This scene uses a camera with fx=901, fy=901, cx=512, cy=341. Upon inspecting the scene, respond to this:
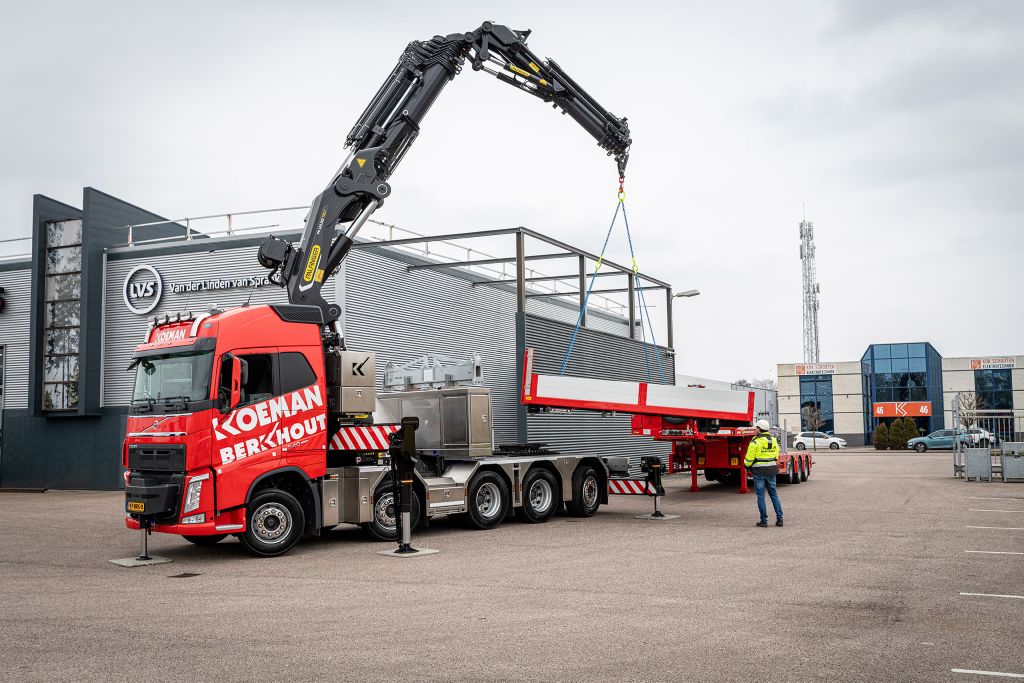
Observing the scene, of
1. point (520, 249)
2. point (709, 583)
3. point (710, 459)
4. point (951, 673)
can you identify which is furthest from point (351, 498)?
point (710, 459)

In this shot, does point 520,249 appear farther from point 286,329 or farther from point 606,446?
point 286,329

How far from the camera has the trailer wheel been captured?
1519cm

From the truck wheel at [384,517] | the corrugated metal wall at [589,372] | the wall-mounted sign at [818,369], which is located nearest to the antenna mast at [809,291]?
the wall-mounted sign at [818,369]

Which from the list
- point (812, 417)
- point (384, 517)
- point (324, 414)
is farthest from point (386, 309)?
point (812, 417)

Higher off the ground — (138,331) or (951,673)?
(138,331)

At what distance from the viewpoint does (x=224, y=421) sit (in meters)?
11.8

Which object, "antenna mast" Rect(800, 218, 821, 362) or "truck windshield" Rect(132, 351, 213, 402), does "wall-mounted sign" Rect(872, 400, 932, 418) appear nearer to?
"antenna mast" Rect(800, 218, 821, 362)

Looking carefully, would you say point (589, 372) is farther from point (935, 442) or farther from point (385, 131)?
point (935, 442)

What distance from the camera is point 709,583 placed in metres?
9.62

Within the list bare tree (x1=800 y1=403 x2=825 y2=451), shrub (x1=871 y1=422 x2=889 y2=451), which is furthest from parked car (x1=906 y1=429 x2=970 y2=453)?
bare tree (x1=800 y1=403 x2=825 y2=451)

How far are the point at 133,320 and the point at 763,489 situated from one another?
18.7m

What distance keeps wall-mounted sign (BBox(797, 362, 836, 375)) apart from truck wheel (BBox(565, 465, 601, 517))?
60.8 meters

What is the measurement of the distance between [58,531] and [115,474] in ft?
33.8

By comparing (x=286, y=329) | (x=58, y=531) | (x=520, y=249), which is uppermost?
(x=520, y=249)
